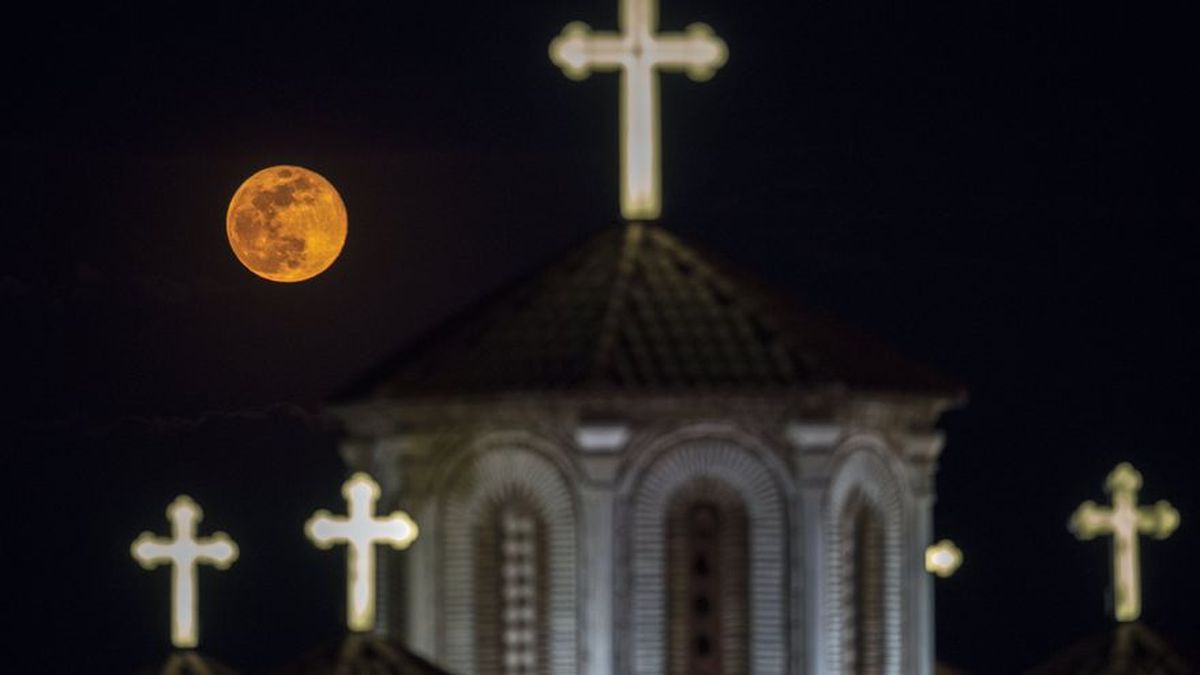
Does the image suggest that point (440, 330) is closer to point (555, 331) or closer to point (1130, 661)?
point (555, 331)

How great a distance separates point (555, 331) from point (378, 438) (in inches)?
84.8

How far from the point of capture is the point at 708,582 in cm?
→ 5116

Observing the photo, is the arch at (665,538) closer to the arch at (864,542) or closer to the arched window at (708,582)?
the arched window at (708,582)

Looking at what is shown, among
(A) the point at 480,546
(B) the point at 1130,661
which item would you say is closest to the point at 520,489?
(A) the point at 480,546

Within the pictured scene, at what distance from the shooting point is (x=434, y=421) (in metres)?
51.7

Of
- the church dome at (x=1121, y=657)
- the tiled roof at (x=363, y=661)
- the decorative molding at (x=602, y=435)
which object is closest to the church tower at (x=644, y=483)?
the decorative molding at (x=602, y=435)

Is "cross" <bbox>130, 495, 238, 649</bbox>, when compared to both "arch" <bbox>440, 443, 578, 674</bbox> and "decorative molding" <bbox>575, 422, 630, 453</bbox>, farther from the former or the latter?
"decorative molding" <bbox>575, 422, 630, 453</bbox>

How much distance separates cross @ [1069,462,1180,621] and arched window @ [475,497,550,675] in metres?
6.28

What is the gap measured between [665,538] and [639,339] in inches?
79.0

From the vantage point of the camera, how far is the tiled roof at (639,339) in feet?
167

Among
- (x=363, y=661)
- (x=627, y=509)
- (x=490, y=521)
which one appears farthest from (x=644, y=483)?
(x=363, y=661)

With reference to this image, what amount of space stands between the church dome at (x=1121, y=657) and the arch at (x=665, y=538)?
3.79m

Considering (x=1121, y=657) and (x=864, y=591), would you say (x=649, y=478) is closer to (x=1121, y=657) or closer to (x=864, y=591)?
(x=864, y=591)

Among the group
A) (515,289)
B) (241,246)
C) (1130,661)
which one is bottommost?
(1130,661)
